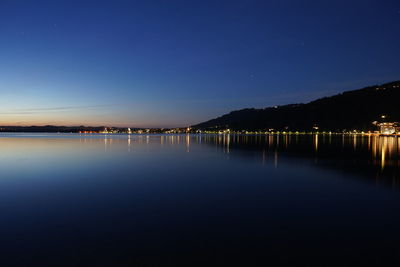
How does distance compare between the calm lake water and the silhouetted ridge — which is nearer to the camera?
the calm lake water

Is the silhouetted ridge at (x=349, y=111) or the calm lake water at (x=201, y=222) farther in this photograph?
the silhouetted ridge at (x=349, y=111)

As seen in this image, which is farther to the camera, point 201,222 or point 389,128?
point 389,128

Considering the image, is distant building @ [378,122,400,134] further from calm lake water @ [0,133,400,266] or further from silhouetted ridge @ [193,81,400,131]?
calm lake water @ [0,133,400,266]

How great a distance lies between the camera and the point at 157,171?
664 inches

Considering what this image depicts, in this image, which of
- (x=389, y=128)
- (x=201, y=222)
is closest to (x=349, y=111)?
(x=389, y=128)

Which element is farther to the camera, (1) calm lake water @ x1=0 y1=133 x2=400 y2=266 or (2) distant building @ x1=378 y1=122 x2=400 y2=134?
(2) distant building @ x1=378 y1=122 x2=400 y2=134

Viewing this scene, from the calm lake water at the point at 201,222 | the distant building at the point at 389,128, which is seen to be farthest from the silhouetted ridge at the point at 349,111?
the calm lake water at the point at 201,222

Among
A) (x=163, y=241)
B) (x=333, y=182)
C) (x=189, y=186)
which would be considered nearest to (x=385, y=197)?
(x=333, y=182)

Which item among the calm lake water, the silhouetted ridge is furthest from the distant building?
the calm lake water

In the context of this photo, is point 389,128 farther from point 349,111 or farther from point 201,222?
point 201,222

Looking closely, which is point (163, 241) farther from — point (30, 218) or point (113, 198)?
point (113, 198)

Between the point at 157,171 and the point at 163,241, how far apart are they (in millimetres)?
11114

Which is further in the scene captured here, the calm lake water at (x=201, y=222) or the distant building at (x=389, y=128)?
the distant building at (x=389, y=128)

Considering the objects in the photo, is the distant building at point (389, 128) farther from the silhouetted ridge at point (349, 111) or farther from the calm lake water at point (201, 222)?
the calm lake water at point (201, 222)
